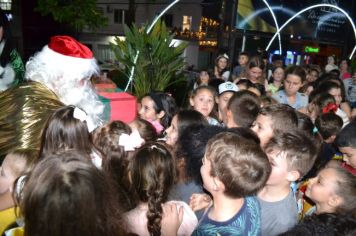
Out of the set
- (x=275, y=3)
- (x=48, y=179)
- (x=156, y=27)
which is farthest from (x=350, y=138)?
(x=275, y=3)

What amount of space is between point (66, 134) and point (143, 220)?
2.31 feet

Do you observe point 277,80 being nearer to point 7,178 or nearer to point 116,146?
point 116,146

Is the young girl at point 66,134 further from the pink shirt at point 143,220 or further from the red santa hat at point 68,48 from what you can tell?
the red santa hat at point 68,48

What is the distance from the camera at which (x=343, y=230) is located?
1378mm

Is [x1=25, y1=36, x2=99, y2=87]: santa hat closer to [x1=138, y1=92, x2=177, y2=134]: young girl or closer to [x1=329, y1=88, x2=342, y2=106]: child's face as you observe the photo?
[x1=138, y1=92, x2=177, y2=134]: young girl

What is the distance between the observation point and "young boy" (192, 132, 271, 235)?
1.54 metres

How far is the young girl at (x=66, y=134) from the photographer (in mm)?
1913

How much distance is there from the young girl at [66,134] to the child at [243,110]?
1402 millimetres

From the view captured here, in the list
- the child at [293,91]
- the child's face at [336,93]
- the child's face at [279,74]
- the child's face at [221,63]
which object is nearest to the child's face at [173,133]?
the child at [293,91]

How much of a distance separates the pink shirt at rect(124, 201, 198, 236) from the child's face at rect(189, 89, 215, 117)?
179cm

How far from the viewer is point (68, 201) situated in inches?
38.0

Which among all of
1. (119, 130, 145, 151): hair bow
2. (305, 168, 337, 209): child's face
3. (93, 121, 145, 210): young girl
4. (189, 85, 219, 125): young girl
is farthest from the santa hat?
(305, 168, 337, 209): child's face

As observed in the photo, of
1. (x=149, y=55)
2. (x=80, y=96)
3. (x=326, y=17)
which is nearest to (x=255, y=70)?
(x=149, y=55)

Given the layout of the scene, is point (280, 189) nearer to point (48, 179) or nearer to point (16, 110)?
point (48, 179)
